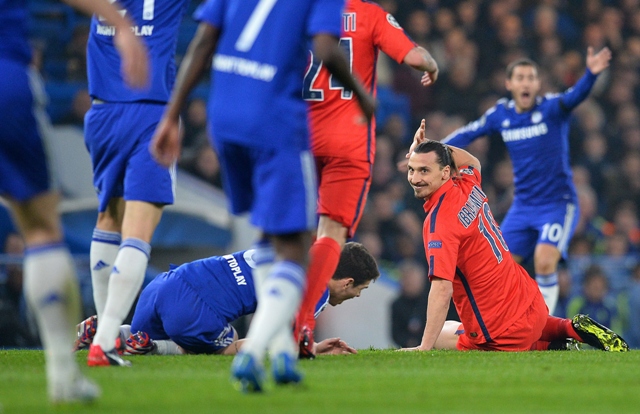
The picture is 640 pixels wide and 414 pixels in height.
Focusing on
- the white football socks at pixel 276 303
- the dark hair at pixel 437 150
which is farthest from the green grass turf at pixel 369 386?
the dark hair at pixel 437 150

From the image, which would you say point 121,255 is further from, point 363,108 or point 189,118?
point 189,118

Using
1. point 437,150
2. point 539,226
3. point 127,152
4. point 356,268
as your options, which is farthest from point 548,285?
point 127,152

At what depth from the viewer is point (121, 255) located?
5.08 m

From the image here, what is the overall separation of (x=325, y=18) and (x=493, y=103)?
11192mm

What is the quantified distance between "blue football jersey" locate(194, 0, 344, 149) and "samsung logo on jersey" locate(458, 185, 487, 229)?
104 inches

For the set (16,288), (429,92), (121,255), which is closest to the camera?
(121,255)

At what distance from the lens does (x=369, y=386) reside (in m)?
4.18

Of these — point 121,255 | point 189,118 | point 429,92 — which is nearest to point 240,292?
point 121,255

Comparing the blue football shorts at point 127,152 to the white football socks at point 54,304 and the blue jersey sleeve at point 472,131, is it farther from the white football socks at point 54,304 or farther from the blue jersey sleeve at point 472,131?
the blue jersey sleeve at point 472,131

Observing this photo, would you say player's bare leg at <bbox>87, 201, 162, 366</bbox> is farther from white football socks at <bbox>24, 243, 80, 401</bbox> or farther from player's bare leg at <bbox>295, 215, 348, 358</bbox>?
white football socks at <bbox>24, 243, 80, 401</bbox>

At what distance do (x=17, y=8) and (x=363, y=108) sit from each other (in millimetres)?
1444

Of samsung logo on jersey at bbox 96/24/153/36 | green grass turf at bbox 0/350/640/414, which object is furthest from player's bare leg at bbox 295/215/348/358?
samsung logo on jersey at bbox 96/24/153/36

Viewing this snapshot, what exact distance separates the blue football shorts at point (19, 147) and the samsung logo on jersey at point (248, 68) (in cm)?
85

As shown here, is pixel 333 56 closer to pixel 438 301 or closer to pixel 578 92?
pixel 438 301
